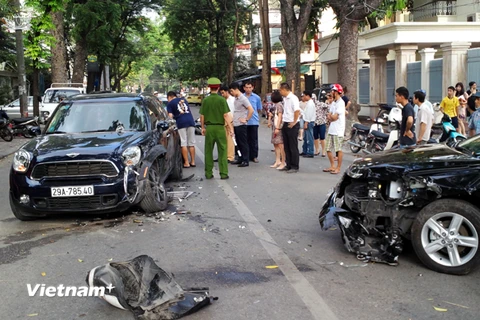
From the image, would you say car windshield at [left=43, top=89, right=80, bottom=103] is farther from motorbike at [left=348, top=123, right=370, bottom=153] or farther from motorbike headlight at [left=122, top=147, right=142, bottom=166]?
motorbike headlight at [left=122, top=147, right=142, bottom=166]

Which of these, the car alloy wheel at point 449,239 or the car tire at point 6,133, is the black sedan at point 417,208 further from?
the car tire at point 6,133

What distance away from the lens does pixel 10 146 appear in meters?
18.4

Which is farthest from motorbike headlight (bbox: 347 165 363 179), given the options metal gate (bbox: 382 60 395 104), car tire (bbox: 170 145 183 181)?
metal gate (bbox: 382 60 395 104)

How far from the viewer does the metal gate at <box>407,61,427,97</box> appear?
23.1 m

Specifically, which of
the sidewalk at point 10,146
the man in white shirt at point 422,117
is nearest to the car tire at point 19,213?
the man in white shirt at point 422,117

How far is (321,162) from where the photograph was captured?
12992 millimetres

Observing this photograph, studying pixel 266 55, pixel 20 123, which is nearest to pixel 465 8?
pixel 266 55

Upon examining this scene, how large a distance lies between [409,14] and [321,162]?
2376 cm

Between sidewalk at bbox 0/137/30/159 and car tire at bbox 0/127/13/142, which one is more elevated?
car tire at bbox 0/127/13/142

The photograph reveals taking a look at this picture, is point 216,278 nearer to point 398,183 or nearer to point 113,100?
Answer: point 398,183

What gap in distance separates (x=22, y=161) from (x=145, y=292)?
12.2 feet

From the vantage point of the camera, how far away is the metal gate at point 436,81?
21547 mm

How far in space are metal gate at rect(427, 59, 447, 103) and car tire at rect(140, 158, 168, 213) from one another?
16.6 meters

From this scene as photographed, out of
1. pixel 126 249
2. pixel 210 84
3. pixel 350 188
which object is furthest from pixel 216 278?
pixel 210 84
